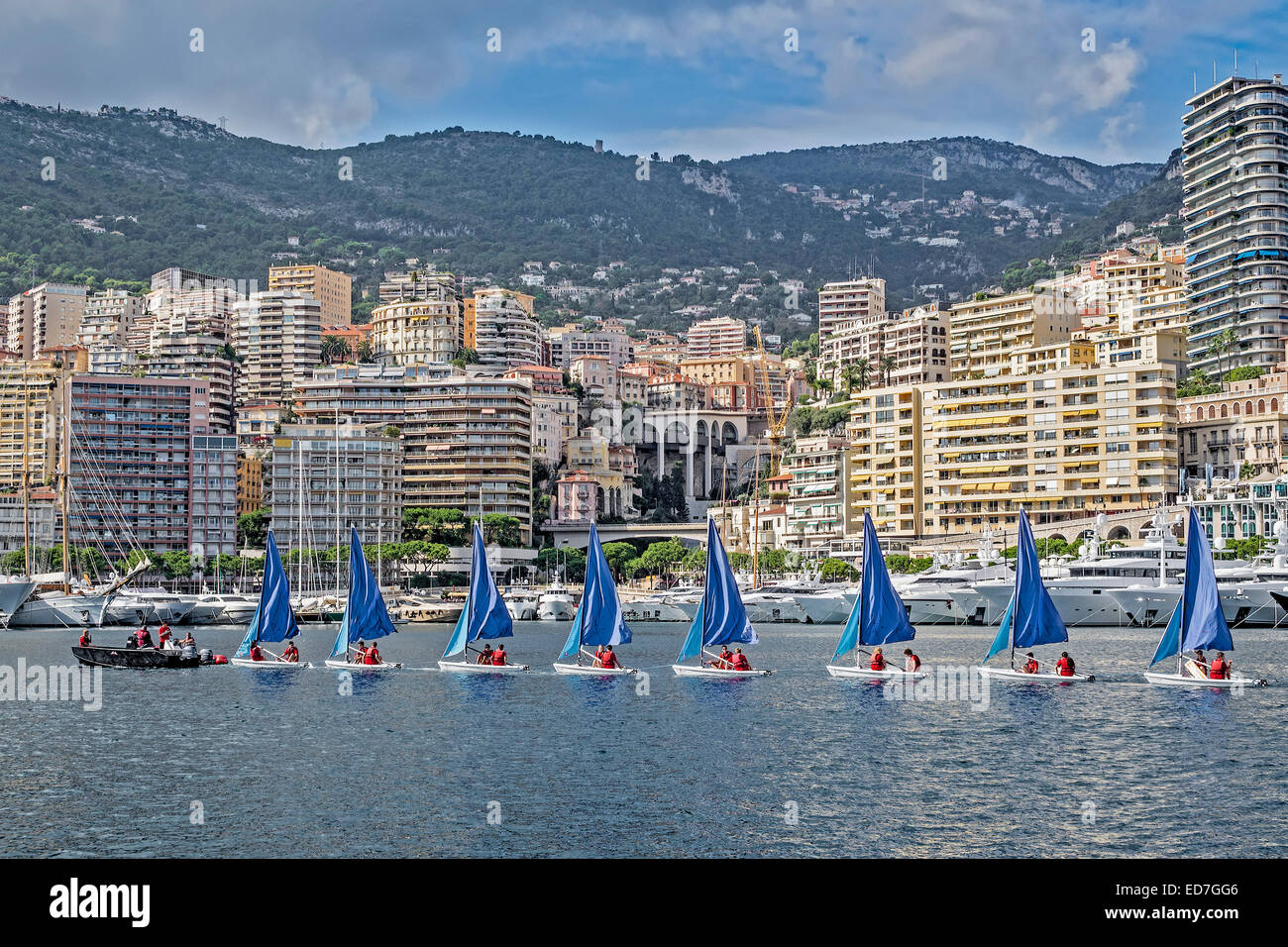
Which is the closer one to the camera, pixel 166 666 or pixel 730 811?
pixel 730 811

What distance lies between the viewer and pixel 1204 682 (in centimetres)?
5819

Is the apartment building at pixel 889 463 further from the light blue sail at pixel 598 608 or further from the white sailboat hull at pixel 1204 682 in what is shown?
the white sailboat hull at pixel 1204 682

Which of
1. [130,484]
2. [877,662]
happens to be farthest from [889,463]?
[877,662]

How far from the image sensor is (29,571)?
144375mm

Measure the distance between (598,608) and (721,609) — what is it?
5836mm

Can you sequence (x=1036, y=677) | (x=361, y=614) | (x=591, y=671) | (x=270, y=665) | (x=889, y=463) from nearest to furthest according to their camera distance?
(x=1036, y=677) → (x=591, y=671) → (x=361, y=614) → (x=270, y=665) → (x=889, y=463)

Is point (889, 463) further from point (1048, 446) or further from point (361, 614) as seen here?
point (361, 614)

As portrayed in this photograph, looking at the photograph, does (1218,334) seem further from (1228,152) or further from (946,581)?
(946,581)

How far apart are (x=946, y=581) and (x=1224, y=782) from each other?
316 ft

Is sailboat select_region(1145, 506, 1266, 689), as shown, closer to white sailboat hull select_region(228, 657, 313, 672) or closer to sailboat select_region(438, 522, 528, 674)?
sailboat select_region(438, 522, 528, 674)

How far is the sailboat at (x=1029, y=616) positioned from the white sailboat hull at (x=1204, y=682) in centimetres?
316

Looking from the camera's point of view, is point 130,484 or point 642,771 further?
point 130,484

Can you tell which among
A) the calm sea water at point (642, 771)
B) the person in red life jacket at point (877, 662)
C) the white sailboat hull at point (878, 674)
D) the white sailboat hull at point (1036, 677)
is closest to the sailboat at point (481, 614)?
the calm sea water at point (642, 771)
